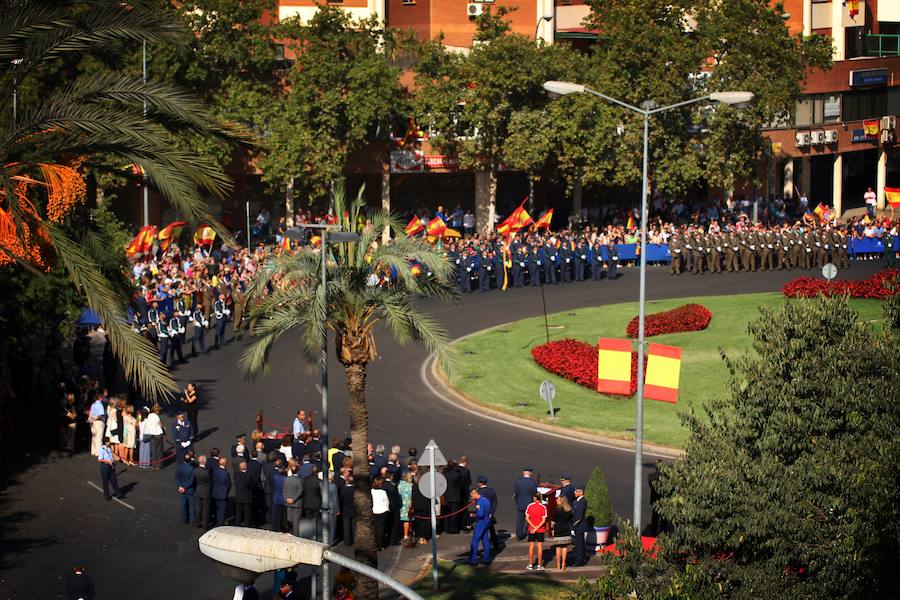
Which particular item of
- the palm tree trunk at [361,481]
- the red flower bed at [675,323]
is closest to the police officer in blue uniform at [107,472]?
the palm tree trunk at [361,481]

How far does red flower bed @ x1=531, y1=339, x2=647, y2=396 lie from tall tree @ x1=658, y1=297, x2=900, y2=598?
56.7ft

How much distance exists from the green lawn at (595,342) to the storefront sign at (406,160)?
1787 centimetres

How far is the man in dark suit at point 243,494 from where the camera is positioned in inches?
1013

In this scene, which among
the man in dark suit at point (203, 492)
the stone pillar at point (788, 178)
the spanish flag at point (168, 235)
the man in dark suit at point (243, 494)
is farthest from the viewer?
the stone pillar at point (788, 178)

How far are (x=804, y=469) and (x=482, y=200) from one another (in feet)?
149

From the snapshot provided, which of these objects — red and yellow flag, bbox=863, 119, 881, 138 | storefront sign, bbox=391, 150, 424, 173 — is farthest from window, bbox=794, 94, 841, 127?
storefront sign, bbox=391, 150, 424, 173

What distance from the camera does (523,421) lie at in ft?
111

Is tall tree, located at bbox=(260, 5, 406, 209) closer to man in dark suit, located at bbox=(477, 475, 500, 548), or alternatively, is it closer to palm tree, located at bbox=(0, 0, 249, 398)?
man in dark suit, located at bbox=(477, 475, 500, 548)

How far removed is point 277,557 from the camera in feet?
33.8

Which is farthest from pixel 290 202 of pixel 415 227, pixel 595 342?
pixel 595 342

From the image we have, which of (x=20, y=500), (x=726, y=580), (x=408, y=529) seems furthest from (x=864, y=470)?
(x=20, y=500)

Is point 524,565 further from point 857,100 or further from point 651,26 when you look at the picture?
point 857,100

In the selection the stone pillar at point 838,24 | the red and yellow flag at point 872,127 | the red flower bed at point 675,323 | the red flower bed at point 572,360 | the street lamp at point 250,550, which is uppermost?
the stone pillar at point 838,24

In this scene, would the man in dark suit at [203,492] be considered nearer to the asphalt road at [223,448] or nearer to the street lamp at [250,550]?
the asphalt road at [223,448]
